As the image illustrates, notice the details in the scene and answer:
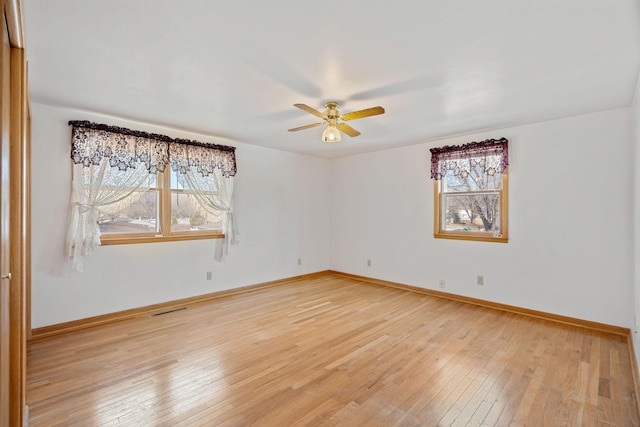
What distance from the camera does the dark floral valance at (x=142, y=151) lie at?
11.4ft

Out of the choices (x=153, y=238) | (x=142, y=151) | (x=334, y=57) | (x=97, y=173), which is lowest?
(x=153, y=238)

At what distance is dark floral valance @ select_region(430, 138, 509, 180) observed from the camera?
4102 millimetres

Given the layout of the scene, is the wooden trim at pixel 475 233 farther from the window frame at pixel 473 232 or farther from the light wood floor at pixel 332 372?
the light wood floor at pixel 332 372

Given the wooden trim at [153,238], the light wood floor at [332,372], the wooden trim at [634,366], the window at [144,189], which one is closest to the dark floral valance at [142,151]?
the window at [144,189]

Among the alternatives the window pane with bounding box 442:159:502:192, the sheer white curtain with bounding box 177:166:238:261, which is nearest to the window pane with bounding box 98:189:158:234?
the sheer white curtain with bounding box 177:166:238:261

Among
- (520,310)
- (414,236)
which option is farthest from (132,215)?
(520,310)

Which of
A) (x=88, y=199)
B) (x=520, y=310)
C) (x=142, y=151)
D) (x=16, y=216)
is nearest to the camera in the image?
(x=16, y=216)

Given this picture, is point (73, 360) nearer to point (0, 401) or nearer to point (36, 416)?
point (36, 416)

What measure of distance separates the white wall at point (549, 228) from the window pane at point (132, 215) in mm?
3693

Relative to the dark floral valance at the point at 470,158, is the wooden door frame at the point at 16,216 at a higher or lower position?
lower

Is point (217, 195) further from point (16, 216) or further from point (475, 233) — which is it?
point (475, 233)

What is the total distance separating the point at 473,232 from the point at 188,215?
405 centimetres

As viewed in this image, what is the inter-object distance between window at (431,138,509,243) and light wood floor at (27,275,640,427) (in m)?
1.18

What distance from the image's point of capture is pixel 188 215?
14.7 feet
